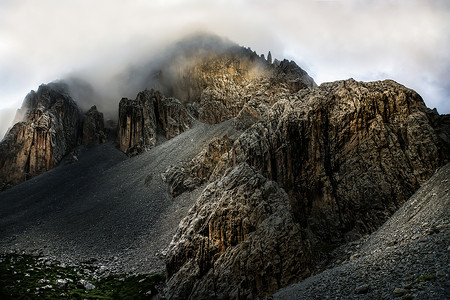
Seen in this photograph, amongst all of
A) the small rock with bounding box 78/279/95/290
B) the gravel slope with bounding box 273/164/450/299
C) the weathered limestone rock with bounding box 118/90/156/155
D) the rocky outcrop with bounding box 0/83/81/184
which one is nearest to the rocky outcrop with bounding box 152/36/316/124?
the weathered limestone rock with bounding box 118/90/156/155

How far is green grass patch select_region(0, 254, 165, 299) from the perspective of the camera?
132 ft

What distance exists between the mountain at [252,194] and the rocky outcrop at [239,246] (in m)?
0.15

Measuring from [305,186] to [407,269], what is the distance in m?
33.0

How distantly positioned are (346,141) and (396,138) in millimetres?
8167

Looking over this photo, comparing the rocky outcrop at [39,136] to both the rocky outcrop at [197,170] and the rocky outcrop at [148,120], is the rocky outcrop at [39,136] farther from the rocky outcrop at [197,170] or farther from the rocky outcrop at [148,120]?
the rocky outcrop at [197,170]

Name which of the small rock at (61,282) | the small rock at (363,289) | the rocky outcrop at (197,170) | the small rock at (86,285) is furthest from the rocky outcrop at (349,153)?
the small rock at (61,282)

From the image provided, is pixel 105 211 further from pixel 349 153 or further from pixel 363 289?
pixel 363 289

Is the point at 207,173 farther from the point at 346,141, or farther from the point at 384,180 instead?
the point at 384,180

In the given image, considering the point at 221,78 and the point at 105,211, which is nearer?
the point at 105,211

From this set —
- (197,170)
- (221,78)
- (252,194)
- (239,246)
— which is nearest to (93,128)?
(221,78)

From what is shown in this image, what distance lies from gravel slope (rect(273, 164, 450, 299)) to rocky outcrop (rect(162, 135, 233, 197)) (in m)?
52.4

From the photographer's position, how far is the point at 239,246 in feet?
118

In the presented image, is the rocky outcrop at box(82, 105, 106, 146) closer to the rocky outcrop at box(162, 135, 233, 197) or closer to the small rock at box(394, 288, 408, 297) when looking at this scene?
the rocky outcrop at box(162, 135, 233, 197)

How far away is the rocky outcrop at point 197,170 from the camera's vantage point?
7981 centimetres
